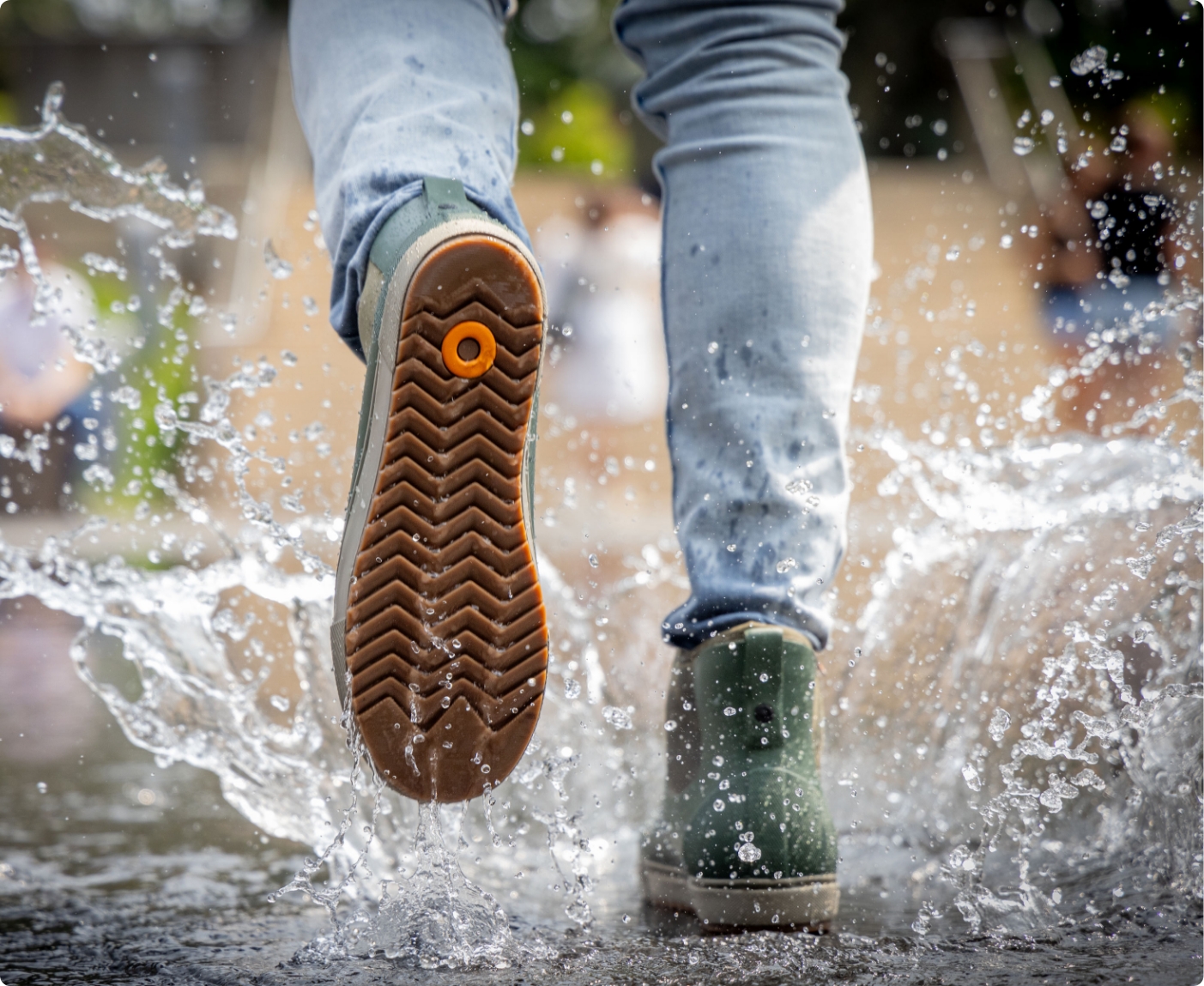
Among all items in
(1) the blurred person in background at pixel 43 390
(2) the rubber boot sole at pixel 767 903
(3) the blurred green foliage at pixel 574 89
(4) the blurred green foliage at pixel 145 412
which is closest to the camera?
(2) the rubber boot sole at pixel 767 903

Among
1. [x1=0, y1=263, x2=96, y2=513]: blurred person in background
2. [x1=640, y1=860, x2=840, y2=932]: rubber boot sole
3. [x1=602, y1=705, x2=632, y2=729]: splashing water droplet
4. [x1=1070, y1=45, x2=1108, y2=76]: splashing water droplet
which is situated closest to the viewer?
[x1=640, y1=860, x2=840, y2=932]: rubber boot sole

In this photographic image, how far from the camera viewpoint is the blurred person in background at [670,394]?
3.83 ft

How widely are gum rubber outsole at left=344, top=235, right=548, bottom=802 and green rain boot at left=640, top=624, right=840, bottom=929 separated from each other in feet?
0.78

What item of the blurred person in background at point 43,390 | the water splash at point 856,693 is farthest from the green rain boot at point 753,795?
the blurred person in background at point 43,390

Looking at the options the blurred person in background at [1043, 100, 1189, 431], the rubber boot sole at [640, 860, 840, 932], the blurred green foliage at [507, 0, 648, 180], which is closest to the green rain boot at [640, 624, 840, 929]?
the rubber boot sole at [640, 860, 840, 932]

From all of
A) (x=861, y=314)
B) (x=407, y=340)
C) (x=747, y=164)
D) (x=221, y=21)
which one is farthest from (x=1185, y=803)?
(x=221, y=21)

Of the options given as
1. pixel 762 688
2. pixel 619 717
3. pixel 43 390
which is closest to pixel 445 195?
pixel 762 688

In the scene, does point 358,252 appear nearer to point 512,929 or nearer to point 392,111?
point 392,111

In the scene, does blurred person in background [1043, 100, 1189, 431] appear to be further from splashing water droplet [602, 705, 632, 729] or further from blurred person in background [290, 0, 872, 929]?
blurred person in background [290, 0, 872, 929]

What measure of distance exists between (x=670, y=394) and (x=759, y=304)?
0.44 feet

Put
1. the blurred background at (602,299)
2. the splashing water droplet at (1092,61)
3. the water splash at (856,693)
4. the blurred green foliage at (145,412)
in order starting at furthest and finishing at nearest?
the blurred green foliage at (145,412)
the blurred background at (602,299)
the splashing water droplet at (1092,61)
the water splash at (856,693)

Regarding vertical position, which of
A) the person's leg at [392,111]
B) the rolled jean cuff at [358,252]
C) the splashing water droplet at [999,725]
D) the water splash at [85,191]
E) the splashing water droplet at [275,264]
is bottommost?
the splashing water droplet at [999,725]

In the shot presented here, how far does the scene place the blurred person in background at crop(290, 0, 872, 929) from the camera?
1166 millimetres

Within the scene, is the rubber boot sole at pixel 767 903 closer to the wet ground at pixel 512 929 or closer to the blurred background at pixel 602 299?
the wet ground at pixel 512 929
